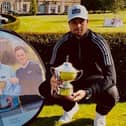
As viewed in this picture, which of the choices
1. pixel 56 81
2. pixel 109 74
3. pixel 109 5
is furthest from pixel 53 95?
pixel 109 5

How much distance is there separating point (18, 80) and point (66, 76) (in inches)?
39.0

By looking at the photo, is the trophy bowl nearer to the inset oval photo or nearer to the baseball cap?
the baseball cap

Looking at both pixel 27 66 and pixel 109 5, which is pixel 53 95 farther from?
pixel 109 5

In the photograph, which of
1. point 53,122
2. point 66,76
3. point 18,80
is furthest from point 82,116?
point 66,76

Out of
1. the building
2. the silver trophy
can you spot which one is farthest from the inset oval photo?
the building

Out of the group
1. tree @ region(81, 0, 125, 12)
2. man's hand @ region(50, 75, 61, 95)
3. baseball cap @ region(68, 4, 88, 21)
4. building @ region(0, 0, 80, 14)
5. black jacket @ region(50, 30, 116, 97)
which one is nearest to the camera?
man's hand @ region(50, 75, 61, 95)

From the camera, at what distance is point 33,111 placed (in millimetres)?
6945

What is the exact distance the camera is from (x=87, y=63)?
6812 mm

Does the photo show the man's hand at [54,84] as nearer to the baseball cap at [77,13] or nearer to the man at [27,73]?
the man at [27,73]

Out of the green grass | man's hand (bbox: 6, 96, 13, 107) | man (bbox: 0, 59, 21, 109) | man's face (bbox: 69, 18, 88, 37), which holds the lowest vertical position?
the green grass

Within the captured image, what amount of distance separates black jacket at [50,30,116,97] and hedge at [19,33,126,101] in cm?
194

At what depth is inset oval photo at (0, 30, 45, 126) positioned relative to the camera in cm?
682

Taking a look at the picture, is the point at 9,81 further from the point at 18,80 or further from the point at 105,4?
the point at 105,4

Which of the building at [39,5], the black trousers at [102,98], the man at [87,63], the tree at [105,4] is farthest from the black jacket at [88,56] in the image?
the building at [39,5]
